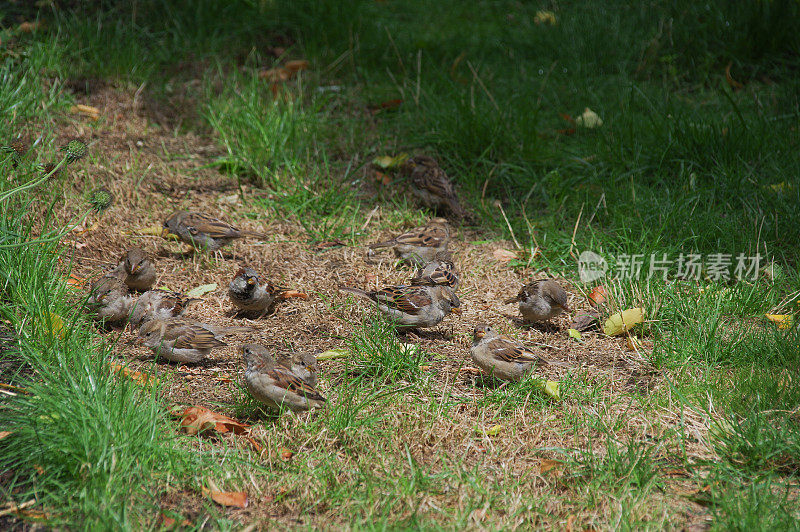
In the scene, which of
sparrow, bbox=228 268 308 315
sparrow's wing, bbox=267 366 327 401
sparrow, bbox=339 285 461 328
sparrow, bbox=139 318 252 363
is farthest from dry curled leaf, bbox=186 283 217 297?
sparrow's wing, bbox=267 366 327 401

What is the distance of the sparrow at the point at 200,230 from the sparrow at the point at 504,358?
2.79m

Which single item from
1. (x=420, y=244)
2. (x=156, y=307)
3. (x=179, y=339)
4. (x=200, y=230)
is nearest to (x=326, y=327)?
(x=179, y=339)

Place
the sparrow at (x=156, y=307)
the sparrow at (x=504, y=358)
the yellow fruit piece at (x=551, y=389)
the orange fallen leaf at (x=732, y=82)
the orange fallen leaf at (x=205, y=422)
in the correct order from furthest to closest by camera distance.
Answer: the orange fallen leaf at (x=732, y=82) → the sparrow at (x=156, y=307) → the sparrow at (x=504, y=358) → the yellow fruit piece at (x=551, y=389) → the orange fallen leaf at (x=205, y=422)

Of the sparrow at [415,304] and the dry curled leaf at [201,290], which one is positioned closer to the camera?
the sparrow at [415,304]

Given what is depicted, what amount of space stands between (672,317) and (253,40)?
700cm

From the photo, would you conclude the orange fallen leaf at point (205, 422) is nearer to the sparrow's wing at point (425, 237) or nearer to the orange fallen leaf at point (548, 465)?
the orange fallen leaf at point (548, 465)

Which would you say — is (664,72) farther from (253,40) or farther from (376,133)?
(253,40)

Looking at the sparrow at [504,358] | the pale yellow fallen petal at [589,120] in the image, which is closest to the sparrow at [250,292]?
the sparrow at [504,358]

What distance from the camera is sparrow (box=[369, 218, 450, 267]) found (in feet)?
21.4

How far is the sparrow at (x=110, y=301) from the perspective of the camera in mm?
5230

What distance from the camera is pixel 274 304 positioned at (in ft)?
19.6

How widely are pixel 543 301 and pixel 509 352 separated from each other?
3.05 ft

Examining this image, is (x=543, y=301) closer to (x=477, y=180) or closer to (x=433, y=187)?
(x=433, y=187)

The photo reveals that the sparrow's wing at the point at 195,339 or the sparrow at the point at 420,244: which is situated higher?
the sparrow's wing at the point at 195,339
